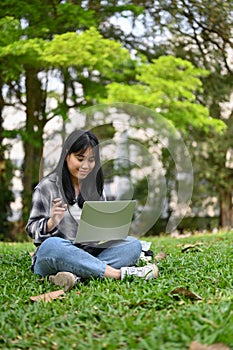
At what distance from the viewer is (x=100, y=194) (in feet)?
9.23

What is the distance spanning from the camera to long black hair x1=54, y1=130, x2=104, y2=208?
2.63 meters

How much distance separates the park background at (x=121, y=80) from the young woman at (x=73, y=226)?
4.44 meters

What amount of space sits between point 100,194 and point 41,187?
1.05 feet

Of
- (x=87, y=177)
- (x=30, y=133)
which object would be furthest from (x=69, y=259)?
(x=30, y=133)

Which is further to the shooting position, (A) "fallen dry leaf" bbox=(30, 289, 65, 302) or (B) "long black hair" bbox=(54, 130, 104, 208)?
(B) "long black hair" bbox=(54, 130, 104, 208)

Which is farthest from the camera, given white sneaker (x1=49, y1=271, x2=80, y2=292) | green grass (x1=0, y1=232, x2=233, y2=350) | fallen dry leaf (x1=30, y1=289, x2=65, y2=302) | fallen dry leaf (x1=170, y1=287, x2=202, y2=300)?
white sneaker (x1=49, y1=271, x2=80, y2=292)

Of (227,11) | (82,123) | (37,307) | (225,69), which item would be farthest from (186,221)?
(37,307)

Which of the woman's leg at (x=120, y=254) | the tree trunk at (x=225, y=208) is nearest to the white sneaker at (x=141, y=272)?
the woman's leg at (x=120, y=254)

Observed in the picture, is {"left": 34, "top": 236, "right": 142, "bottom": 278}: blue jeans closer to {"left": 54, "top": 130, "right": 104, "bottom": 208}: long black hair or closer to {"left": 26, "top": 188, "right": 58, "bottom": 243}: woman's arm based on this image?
{"left": 26, "top": 188, "right": 58, "bottom": 243}: woman's arm

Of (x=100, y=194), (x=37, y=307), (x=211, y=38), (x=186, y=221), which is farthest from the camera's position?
(x=186, y=221)

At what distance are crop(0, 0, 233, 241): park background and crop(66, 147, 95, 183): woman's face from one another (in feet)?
14.7

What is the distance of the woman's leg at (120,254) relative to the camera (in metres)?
2.64

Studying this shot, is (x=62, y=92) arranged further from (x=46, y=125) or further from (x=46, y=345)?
(x=46, y=345)

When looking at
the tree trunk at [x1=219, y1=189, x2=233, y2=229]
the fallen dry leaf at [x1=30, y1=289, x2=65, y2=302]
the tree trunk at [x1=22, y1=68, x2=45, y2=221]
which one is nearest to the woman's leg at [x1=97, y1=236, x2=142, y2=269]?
the fallen dry leaf at [x1=30, y1=289, x2=65, y2=302]
